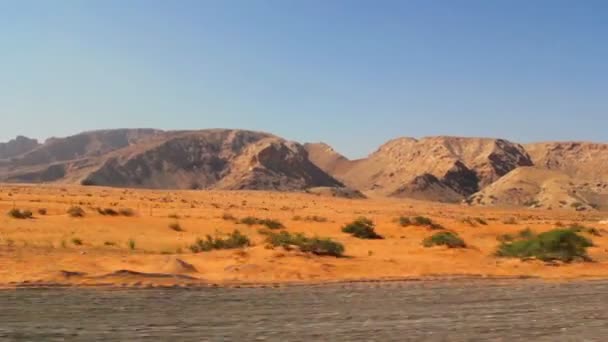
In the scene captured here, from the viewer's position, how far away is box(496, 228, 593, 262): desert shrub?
2478 cm

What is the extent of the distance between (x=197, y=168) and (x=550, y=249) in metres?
118

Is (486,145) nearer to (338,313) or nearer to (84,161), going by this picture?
(84,161)

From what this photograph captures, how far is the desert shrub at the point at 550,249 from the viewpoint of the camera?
2478 centimetres

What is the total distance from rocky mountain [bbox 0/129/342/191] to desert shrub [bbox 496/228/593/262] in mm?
95064

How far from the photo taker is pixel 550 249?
25.0 metres

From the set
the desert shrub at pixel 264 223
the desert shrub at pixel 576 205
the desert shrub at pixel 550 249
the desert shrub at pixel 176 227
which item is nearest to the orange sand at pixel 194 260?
the desert shrub at pixel 176 227

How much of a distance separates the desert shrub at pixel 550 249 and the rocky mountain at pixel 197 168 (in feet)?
312

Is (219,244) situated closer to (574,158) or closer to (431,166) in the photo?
(431,166)

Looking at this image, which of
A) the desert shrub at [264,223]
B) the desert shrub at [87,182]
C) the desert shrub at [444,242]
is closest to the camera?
the desert shrub at [444,242]

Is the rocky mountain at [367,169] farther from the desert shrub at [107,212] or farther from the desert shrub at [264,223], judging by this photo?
the desert shrub at [107,212]

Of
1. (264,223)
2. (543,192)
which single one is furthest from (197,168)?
(264,223)

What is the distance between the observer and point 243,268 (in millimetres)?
19359

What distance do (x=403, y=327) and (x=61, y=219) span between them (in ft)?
95.4

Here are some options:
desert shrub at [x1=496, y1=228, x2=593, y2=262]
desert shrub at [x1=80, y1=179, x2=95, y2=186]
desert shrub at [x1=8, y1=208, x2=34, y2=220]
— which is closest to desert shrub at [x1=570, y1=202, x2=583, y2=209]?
desert shrub at [x1=496, y1=228, x2=593, y2=262]
